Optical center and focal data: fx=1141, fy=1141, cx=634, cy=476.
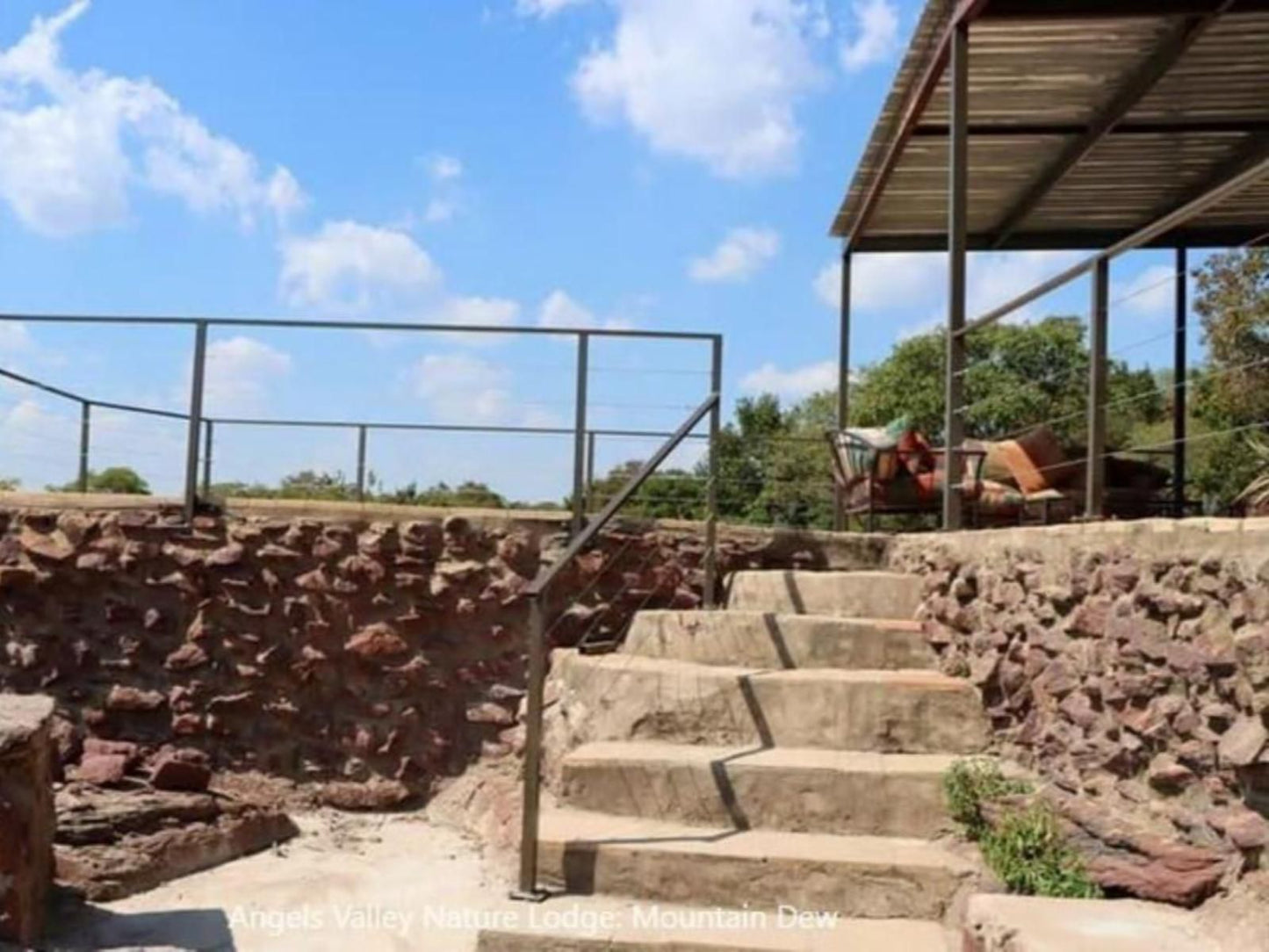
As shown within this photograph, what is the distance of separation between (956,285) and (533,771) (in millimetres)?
2873

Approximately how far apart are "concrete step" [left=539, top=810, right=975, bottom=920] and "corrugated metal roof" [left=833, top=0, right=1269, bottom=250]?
344cm

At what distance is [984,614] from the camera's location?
13.6 feet

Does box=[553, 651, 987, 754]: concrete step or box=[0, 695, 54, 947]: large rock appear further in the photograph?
box=[553, 651, 987, 754]: concrete step

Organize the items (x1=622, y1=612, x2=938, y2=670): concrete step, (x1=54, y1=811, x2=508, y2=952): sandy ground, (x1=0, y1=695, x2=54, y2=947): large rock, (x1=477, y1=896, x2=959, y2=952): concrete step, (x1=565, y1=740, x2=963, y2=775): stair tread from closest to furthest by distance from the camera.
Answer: (x1=0, y1=695, x2=54, y2=947): large rock → (x1=477, y1=896, x2=959, y2=952): concrete step → (x1=54, y1=811, x2=508, y2=952): sandy ground → (x1=565, y1=740, x2=963, y2=775): stair tread → (x1=622, y1=612, x2=938, y2=670): concrete step

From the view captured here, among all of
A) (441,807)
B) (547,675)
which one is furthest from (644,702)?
(441,807)

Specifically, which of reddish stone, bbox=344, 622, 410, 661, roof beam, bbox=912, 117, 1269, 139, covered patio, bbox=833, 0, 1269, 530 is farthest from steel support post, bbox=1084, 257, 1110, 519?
reddish stone, bbox=344, 622, 410, 661

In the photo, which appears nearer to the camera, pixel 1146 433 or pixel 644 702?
pixel 644 702

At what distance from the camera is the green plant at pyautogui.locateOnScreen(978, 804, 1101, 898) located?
3.01 meters

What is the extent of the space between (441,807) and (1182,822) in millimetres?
3519

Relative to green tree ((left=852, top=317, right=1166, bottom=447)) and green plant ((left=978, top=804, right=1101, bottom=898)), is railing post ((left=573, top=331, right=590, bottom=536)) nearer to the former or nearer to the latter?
green plant ((left=978, top=804, right=1101, bottom=898))

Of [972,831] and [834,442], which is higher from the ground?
[834,442]

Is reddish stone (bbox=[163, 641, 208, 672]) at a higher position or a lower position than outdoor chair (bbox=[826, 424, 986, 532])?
lower

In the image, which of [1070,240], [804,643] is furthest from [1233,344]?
[804,643]

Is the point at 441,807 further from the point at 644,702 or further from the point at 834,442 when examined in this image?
the point at 834,442
